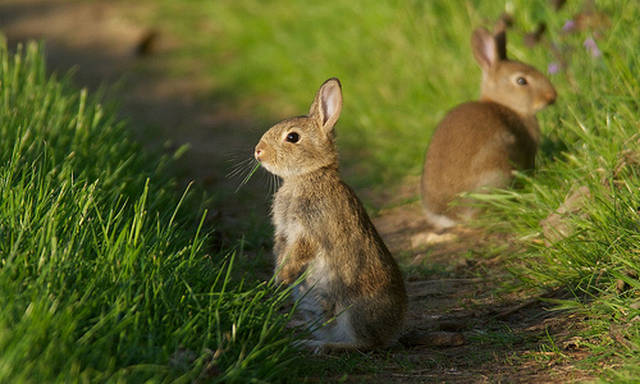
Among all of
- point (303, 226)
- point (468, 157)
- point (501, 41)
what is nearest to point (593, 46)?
point (501, 41)

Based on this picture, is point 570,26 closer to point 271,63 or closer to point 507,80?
point 507,80

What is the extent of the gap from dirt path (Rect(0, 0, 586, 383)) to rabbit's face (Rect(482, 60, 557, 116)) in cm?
106

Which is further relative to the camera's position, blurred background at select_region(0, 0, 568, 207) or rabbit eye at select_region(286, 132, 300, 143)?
blurred background at select_region(0, 0, 568, 207)

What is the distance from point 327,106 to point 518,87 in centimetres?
255

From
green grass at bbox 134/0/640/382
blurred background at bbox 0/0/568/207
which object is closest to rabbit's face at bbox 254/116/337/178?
green grass at bbox 134/0/640/382

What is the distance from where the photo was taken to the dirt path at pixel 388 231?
12.6 feet

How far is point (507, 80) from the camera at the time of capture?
6719 mm

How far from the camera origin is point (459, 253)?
5535 millimetres

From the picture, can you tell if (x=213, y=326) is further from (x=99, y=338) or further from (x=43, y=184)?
(x=43, y=184)

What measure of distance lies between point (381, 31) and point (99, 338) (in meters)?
6.21

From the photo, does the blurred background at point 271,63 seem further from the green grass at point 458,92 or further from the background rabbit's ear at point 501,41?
the background rabbit's ear at point 501,41

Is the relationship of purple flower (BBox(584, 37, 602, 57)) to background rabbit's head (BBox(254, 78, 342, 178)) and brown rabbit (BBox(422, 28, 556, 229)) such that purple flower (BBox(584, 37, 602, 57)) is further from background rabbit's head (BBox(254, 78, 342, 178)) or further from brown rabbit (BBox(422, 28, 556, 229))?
background rabbit's head (BBox(254, 78, 342, 178))

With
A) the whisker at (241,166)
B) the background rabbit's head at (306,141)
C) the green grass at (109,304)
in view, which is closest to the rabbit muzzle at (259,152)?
the background rabbit's head at (306,141)

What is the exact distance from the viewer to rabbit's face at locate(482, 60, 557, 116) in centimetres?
653
